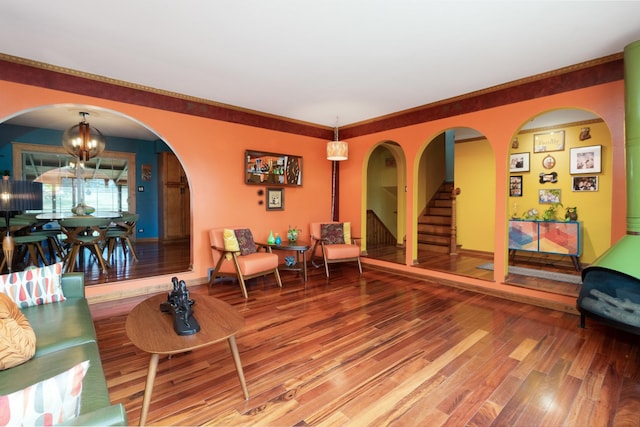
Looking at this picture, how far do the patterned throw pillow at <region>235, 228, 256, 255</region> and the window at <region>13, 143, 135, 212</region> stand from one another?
4588mm

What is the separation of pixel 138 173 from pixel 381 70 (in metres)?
6.68

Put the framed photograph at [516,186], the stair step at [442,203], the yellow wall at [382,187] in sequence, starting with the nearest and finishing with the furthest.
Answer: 1. the framed photograph at [516,186]
2. the stair step at [442,203]
3. the yellow wall at [382,187]

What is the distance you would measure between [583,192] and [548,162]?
0.74m

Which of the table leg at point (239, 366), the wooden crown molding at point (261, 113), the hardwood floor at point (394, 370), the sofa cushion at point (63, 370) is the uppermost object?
the wooden crown molding at point (261, 113)

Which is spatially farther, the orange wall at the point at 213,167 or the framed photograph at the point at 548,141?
the framed photograph at the point at 548,141

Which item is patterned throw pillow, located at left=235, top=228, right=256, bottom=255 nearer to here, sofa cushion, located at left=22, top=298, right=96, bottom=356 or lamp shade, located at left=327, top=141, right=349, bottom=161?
lamp shade, located at left=327, top=141, right=349, bottom=161

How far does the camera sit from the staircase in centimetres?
664

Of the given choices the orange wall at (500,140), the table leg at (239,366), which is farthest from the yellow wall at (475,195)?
the table leg at (239,366)

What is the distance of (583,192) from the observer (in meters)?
5.18

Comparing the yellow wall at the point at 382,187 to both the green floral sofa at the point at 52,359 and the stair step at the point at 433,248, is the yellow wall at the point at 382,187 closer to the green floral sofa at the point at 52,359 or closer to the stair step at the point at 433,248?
the stair step at the point at 433,248

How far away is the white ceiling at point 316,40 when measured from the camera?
7.98 feet

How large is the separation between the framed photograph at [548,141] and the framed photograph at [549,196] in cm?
73

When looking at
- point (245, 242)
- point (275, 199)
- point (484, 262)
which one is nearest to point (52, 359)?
point (245, 242)

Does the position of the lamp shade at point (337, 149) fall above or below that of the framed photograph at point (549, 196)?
above
